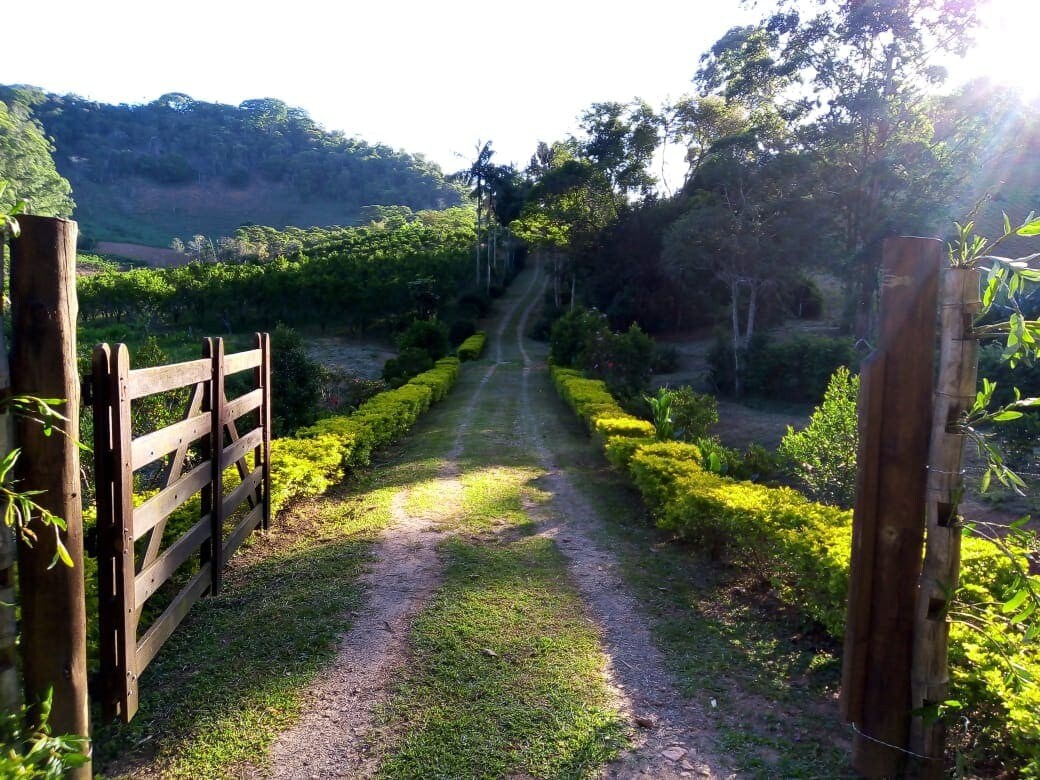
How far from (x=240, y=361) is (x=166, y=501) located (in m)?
1.81

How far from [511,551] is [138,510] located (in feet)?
10.7

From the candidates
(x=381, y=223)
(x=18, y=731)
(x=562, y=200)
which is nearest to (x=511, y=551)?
(x=18, y=731)

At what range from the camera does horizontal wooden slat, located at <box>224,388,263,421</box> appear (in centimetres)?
466

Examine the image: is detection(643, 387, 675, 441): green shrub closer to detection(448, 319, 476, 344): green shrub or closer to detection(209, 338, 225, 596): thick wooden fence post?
detection(209, 338, 225, 596): thick wooden fence post

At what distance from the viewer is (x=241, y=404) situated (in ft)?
16.7

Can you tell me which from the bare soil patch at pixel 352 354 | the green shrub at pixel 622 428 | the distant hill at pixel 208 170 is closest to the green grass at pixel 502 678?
the green shrub at pixel 622 428

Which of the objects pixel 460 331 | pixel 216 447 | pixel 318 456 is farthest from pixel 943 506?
pixel 460 331

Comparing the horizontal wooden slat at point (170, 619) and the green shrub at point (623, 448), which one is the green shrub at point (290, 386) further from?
the horizontal wooden slat at point (170, 619)

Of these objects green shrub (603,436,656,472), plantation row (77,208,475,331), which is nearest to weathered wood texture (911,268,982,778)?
green shrub (603,436,656,472)

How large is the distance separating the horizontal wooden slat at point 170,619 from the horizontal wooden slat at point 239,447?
701 mm

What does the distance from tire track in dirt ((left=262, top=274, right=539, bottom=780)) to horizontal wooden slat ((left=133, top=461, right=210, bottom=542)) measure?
118cm

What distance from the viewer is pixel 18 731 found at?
1.95m

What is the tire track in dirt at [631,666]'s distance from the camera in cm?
298

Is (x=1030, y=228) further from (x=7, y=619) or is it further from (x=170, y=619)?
(x=170, y=619)
